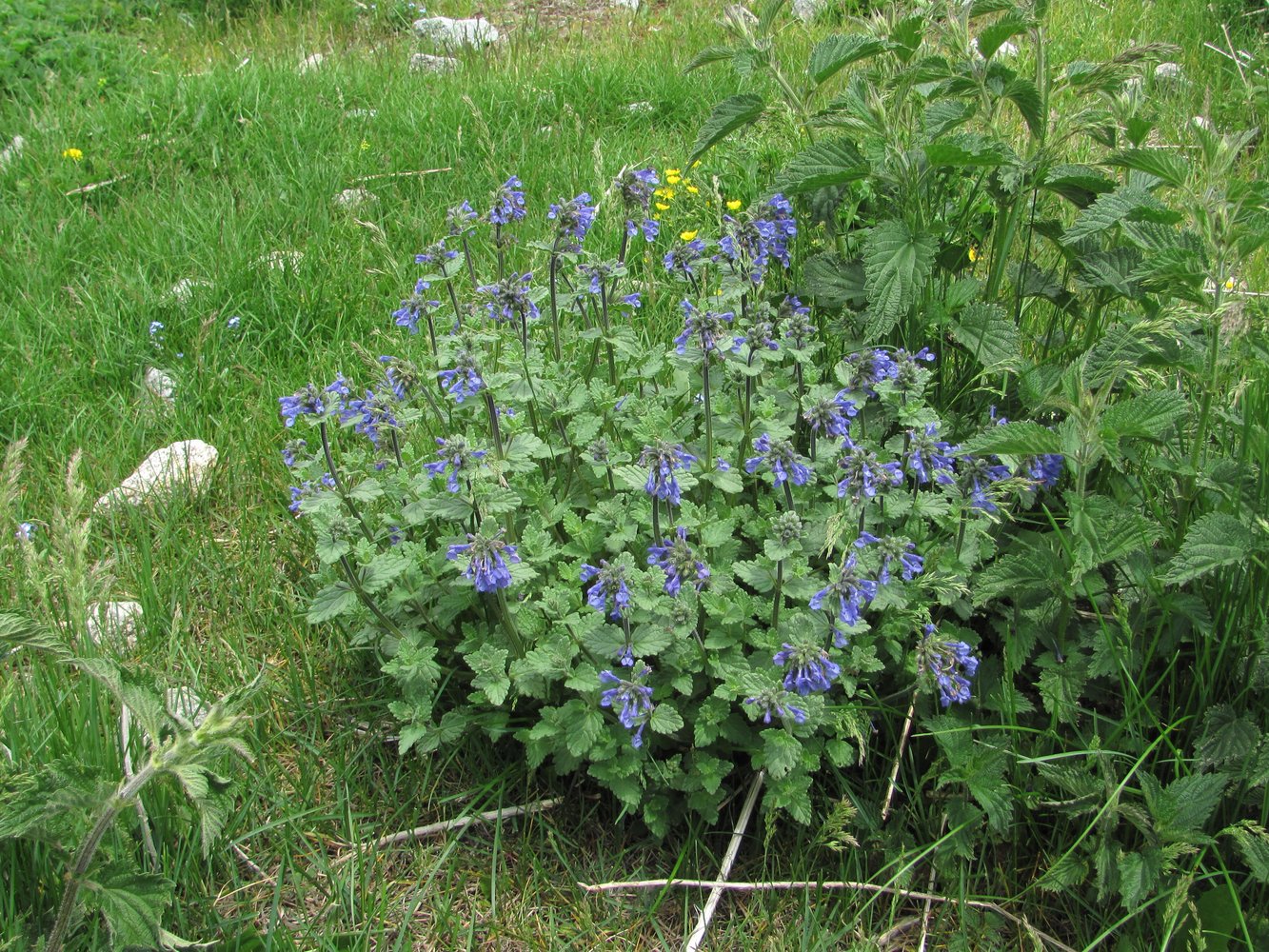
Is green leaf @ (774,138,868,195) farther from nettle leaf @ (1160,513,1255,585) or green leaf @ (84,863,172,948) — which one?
green leaf @ (84,863,172,948)

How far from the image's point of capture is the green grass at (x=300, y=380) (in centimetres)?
221

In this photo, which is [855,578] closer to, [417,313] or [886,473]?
[886,473]

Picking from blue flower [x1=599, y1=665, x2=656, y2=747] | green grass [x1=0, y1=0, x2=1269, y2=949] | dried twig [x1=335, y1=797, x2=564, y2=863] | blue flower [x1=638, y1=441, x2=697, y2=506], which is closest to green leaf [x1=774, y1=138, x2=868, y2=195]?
green grass [x1=0, y1=0, x2=1269, y2=949]

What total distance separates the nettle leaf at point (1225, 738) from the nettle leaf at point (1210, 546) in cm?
33

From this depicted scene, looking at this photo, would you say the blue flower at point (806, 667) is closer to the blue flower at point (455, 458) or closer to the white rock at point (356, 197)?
the blue flower at point (455, 458)

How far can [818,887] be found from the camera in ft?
7.13

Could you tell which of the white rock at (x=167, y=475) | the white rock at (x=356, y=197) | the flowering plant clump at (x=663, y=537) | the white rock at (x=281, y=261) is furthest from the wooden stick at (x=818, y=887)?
the white rock at (x=356, y=197)

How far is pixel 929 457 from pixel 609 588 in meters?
0.77

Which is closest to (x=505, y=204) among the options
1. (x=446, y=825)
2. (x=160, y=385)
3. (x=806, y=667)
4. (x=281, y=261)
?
(x=806, y=667)

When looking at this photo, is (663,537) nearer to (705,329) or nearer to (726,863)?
(705,329)

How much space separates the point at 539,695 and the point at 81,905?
934 millimetres

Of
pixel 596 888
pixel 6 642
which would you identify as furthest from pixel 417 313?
pixel 596 888

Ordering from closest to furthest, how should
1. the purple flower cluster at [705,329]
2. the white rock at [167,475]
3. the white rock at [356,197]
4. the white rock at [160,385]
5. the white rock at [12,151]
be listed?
the purple flower cluster at [705,329], the white rock at [167,475], the white rock at [160,385], the white rock at [356,197], the white rock at [12,151]

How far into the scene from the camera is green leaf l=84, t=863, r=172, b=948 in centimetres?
181
